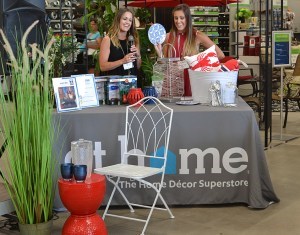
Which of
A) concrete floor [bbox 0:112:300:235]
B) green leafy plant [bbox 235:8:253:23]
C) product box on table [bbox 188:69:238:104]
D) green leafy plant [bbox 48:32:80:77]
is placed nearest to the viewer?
concrete floor [bbox 0:112:300:235]

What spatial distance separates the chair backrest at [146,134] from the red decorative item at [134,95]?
0.06 meters

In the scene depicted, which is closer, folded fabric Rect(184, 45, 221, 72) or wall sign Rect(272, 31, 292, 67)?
folded fabric Rect(184, 45, 221, 72)

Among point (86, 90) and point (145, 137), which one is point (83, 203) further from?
point (86, 90)

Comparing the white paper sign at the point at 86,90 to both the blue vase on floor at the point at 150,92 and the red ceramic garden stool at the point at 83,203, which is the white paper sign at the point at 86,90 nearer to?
the blue vase on floor at the point at 150,92

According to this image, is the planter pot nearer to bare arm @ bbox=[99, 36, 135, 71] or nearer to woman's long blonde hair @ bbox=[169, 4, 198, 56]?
bare arm @ bbox=[99, 36, 135, 71]

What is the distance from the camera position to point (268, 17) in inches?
251

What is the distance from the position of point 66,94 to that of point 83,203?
3.94 feet

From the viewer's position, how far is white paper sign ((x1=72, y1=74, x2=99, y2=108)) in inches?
171

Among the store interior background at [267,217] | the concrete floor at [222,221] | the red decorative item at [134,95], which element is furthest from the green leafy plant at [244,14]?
the red decorative item at [134,95]

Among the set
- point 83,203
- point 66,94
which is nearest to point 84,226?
point 83,203

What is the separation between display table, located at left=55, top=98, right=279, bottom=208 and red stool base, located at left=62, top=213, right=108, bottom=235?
35.2 inches

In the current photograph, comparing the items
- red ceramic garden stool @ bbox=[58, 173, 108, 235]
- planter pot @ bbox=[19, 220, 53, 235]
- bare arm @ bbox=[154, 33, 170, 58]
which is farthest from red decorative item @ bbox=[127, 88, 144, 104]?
planter pot @ bbox=[19, 220, 53, 235]

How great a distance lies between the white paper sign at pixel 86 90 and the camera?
4344mm

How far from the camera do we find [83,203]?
330 cm
